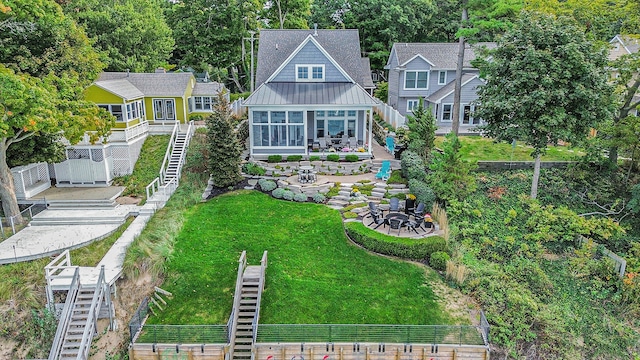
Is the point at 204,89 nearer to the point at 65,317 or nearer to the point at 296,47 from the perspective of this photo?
the point at 296,47

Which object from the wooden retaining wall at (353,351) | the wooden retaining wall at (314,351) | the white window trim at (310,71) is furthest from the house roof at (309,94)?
the wooden retaining wall at (353,351)

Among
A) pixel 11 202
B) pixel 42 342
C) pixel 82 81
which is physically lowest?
pixel 42 342

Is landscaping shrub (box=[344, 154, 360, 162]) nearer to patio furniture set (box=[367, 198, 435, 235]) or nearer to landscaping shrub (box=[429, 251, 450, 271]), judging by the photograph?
patio furniture set (box=[367, 198, 435, 235])

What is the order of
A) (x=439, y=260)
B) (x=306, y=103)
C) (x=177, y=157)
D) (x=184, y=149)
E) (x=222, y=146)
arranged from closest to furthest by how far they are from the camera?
(x=439, y=260) < (x=222, y=146) < (x=177, y=157) < (x=184, y=149) < (x=306, y=103)

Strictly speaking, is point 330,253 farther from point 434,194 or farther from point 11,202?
point 11,202

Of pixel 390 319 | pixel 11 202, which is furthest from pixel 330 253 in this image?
pixel 11 202

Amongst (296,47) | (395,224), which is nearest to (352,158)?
(395,224)
